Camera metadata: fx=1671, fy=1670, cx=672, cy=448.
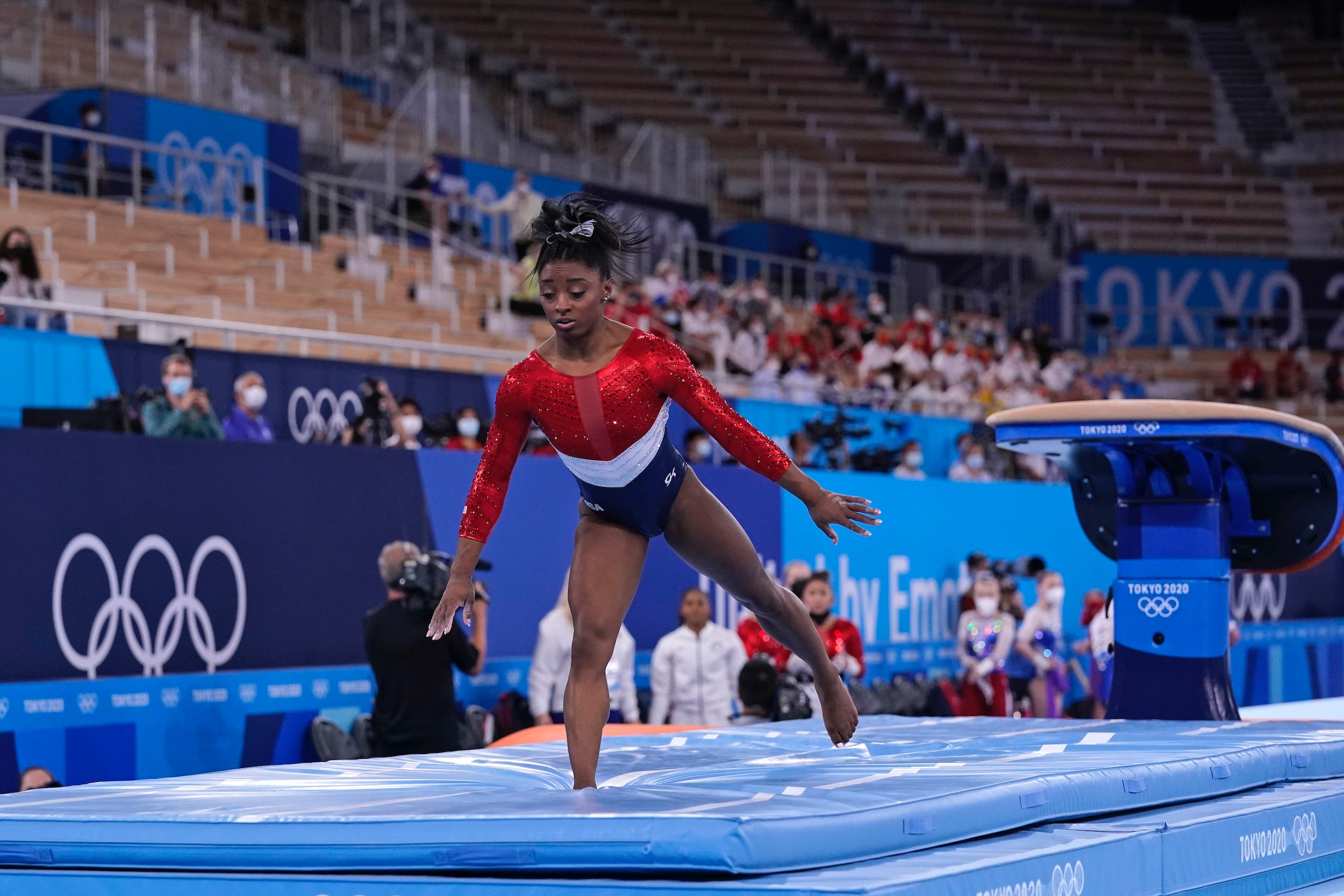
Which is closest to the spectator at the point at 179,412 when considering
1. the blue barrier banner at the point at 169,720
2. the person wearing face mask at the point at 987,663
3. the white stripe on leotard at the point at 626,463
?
the blue barrier banner at the point at 169,720

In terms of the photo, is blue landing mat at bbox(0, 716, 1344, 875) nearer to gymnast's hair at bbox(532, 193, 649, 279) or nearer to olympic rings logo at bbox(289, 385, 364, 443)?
gymnast's hair at bbox(532, 193, 649, 279)

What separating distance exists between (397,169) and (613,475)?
40.4 ft

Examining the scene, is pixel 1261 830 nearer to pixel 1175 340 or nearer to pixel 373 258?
pixel 373 258

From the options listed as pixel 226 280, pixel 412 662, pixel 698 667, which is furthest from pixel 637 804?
pixel 226 280

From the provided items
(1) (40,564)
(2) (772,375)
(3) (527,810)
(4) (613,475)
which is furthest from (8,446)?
(2) (772,375)

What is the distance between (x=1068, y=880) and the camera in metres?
3.70

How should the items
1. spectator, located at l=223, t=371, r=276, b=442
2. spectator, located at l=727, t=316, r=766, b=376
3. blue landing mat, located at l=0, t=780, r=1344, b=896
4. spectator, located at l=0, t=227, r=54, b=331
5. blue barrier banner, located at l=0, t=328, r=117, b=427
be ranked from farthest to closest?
spectator, located at l=727, t=316, r=766, b=376 < spectator, located at l=0, t=227, r=54, b=331 < spectator, located at l=223, t=371, r=276, b=442 < blue barrier banner, located at l=0, t=328, r=117, b=427 < blue landing mat, located at l=0, t=780, r=1344, b=896

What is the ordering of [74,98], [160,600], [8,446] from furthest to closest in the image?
[74,98] < [160,600] < [8,446]

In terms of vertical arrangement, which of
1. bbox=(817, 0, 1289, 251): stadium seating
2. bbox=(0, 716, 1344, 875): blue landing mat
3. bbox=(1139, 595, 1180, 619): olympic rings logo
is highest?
bbox=(817, 0, 1289, 251): stadium seating

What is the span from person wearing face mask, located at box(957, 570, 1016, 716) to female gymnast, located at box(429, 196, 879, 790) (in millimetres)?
7283

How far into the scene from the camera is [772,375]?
14688 millimetres

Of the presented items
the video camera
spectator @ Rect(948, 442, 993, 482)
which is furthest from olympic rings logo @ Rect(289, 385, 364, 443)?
spectator @ Rect(948, 442, 993, 482)

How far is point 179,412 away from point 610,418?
4548 millimetres

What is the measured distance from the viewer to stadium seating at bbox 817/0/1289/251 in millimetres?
25094
